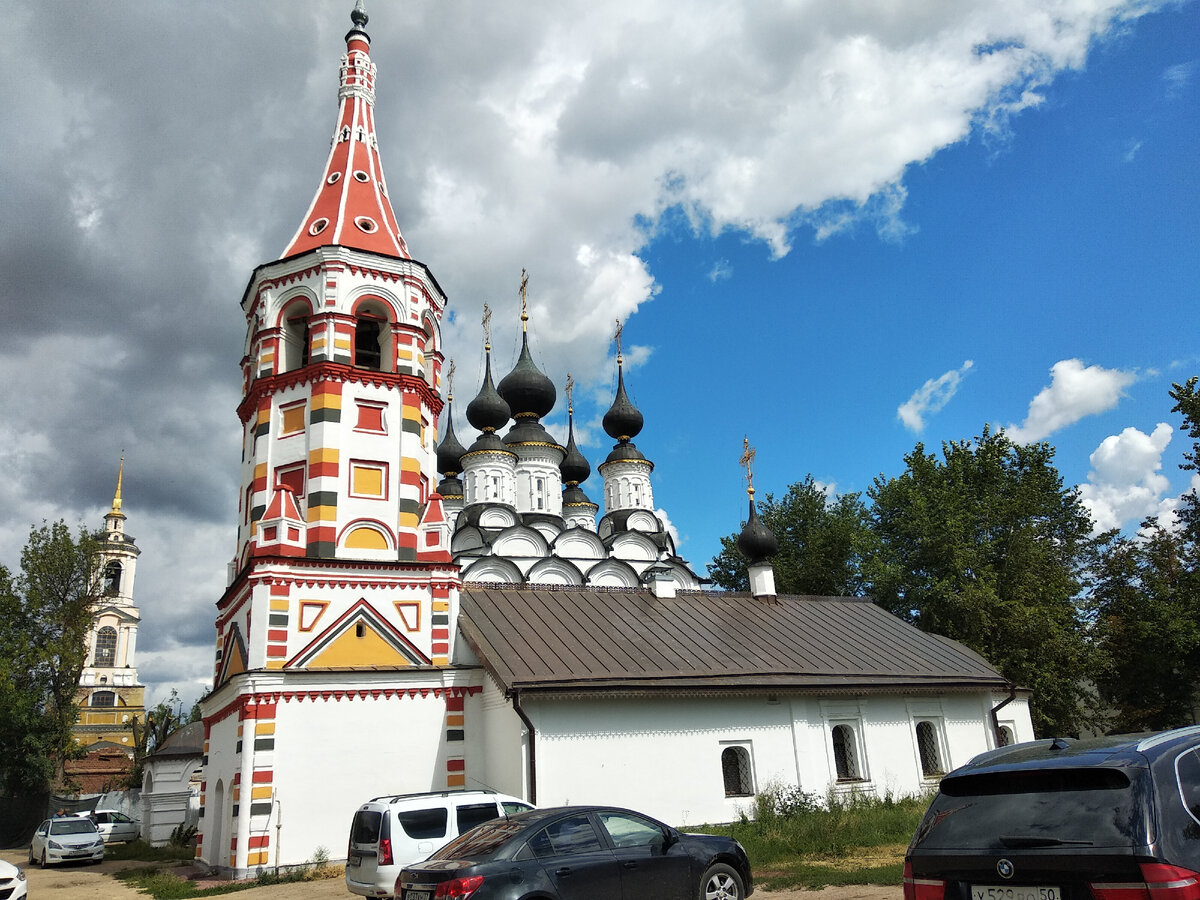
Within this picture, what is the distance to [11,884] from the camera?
11.5 metres

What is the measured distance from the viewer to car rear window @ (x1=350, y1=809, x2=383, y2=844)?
35.2ft

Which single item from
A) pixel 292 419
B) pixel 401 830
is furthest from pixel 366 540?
pixel 401 830

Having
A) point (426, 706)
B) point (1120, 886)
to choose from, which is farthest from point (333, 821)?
point (1120, 886)

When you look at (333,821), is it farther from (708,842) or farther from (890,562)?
(890,562)

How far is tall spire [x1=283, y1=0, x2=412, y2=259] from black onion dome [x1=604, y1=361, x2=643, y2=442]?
24.1 m

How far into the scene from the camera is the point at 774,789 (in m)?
18.0

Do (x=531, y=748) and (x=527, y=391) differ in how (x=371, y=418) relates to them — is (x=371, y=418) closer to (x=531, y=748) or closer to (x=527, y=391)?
(x=531, y=748)

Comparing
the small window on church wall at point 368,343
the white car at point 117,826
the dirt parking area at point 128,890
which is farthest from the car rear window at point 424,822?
the white car at point 117,826

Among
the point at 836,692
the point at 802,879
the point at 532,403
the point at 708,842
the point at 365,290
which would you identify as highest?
the point at 532,403

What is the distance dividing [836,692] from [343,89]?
63.2 feet

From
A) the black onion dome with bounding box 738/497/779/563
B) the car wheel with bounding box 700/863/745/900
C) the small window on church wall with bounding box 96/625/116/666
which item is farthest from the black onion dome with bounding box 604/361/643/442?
the small window on church wall with bounding box 96/625/116/666

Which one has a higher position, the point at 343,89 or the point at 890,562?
the point at 343,89

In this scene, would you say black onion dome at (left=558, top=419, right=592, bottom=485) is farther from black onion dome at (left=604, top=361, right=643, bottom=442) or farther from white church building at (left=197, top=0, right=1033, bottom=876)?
white church building at (left=197, top=0, right=1033, bottom=876)

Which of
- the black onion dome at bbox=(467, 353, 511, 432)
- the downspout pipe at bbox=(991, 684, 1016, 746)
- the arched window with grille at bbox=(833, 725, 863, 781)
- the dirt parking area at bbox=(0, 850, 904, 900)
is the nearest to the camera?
the dirt parking area at bbox=(0, 850, 904, 900)
